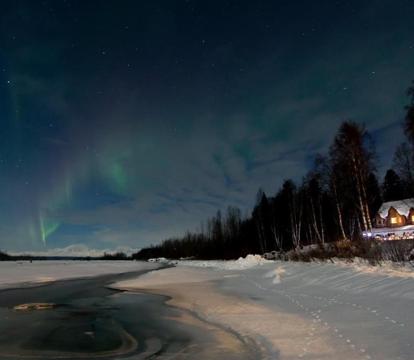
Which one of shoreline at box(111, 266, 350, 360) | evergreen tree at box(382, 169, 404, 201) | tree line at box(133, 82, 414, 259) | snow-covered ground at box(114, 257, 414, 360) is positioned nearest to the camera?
snow-covered ground at box(114, 257, 414, 360)

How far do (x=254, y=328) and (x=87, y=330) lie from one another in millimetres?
5022

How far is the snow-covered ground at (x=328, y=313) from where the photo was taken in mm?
8562

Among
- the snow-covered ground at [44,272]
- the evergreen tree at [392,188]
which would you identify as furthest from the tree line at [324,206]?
the snow-covered ground at [44,272]

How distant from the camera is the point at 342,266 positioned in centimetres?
2170

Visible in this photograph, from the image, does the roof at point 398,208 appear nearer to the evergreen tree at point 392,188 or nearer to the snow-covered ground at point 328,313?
the evergreen tree at point 392,188

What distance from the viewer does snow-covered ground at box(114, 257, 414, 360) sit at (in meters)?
8.56

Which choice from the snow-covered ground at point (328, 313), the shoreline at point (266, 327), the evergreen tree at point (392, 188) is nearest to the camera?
the snow-covered ground at point (328, 313)

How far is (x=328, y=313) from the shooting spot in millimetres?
12664

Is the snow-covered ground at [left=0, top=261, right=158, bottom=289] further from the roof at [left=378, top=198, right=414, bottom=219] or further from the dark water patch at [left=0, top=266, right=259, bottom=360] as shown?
the roof at [left=378, top=198, right=414, bottom=219]

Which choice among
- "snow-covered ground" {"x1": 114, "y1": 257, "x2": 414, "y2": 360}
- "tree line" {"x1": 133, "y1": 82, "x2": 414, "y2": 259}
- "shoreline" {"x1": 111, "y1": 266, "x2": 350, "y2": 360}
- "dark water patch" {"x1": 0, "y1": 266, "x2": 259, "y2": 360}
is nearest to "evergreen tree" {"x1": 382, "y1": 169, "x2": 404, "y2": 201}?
"tree line" {"x1": 133, "y1": 82, "x2": 414, "y2": 259}

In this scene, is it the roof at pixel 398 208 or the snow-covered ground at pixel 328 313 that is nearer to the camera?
the snow-covered ground at pixel 328 313

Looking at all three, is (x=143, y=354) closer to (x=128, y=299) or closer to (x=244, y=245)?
(x=128, y=299)

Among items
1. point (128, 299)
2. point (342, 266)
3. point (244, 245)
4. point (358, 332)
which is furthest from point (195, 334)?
point (244, 245)

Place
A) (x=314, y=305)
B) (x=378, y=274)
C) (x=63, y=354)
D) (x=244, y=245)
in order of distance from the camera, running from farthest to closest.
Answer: (x=244, y=245)
(x=378, y=274)
(x=314, y=305)
(x=63, y=354)
